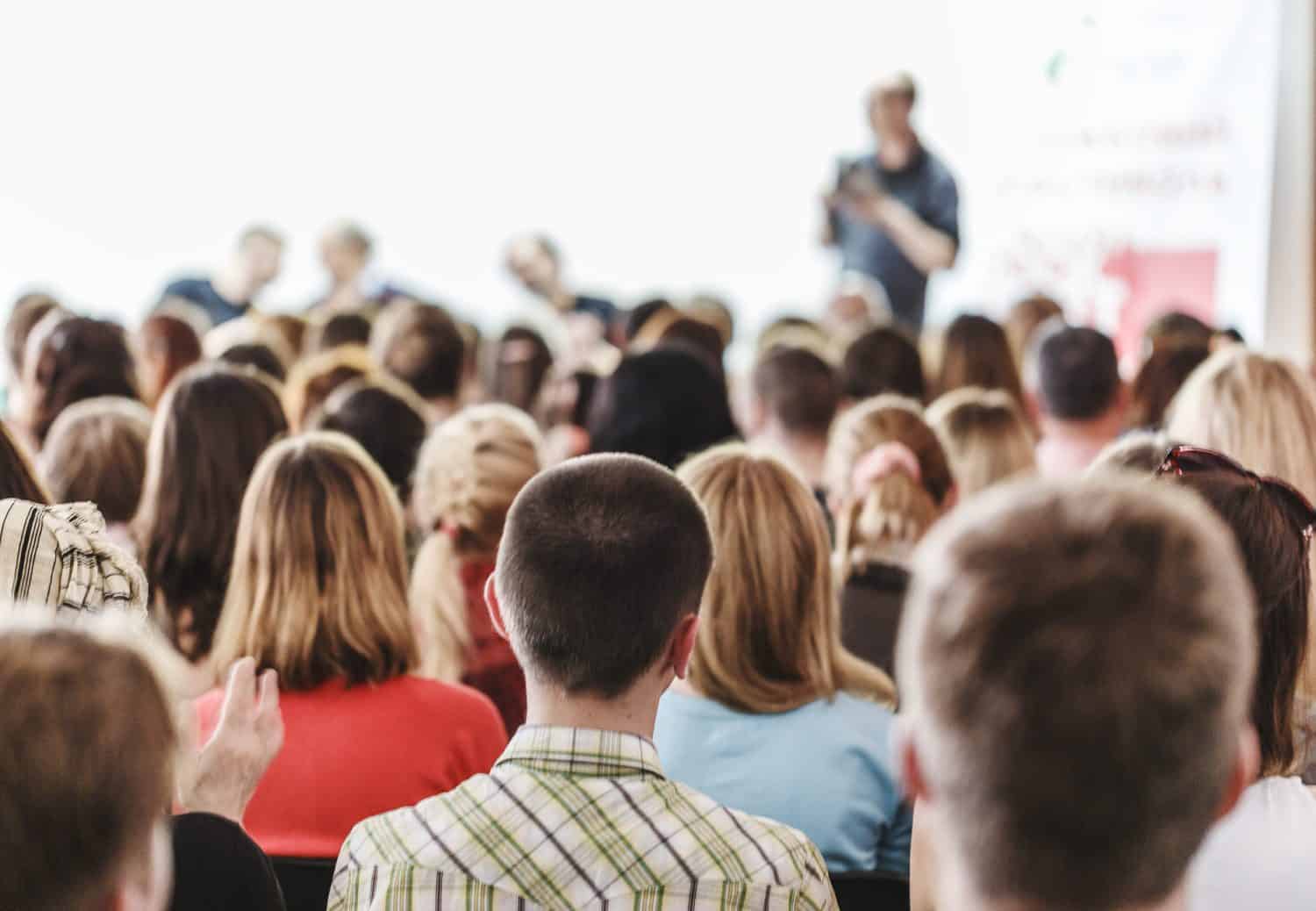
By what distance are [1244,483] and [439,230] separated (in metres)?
7.54

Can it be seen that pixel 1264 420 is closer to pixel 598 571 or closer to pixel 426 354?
pixel 598 571

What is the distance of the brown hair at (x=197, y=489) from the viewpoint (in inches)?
106

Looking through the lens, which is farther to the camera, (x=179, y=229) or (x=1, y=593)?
(x=179, y=229)

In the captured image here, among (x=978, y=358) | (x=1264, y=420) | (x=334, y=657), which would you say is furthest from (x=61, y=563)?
(x=978, y=358)

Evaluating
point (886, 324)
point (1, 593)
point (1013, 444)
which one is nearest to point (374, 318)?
point (886, 324)

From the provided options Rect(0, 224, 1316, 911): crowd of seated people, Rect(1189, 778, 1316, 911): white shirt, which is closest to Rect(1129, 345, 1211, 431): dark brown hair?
Rect(0, 224, 1316, 911): crowd of seated people

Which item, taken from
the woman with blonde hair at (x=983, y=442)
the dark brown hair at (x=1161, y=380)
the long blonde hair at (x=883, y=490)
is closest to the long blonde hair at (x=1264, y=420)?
the long blonde hair at (x=883, y=490)

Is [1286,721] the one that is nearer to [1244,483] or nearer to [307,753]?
[1244,483]

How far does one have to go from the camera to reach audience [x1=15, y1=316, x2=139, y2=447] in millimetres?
3875

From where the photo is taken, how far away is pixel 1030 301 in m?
5.86

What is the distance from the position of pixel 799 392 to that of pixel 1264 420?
4.21 feet

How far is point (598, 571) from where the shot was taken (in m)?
1.50

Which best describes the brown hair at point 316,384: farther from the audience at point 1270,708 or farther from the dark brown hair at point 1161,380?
the audience at point 1270,708

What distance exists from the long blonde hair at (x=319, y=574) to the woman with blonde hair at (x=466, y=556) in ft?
1.18
